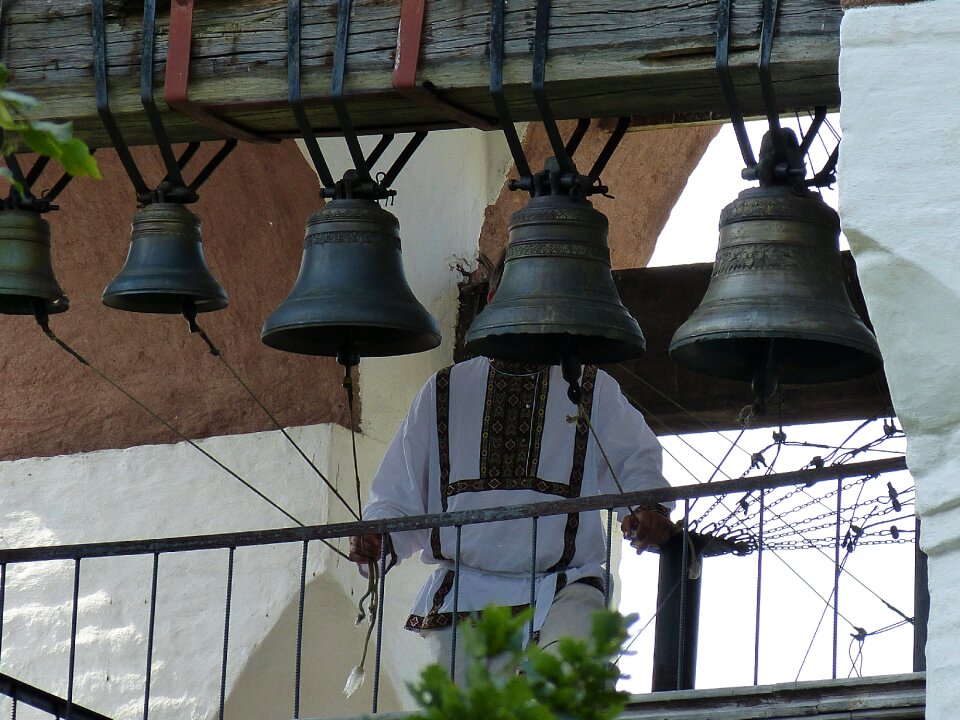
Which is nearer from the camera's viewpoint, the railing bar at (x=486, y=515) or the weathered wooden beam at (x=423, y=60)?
the weathered wooden beam at (x=423, y=60)

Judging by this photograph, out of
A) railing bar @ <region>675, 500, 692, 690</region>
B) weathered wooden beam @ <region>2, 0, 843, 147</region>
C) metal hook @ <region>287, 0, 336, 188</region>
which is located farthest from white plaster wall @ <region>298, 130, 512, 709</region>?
metal hook @ <region>287, 0, 336, 188</region>

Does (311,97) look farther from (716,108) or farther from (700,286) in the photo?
(700,286)

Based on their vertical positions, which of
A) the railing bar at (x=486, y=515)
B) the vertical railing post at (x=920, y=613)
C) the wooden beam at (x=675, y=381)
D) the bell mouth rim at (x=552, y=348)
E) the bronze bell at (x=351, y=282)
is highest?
the wooden beam at (x=675, y=381)

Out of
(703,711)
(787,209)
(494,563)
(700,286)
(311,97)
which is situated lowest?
(703,711)

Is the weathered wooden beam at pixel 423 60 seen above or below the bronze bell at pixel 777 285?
above

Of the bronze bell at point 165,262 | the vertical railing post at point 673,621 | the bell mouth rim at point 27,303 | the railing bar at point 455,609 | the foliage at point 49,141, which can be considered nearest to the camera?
the foliage at point 49,141

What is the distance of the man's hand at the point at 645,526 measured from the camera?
4.26 meters

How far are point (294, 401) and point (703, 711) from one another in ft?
7.90

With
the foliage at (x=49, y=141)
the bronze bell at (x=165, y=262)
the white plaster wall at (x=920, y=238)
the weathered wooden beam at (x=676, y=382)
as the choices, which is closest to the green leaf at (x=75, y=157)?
the foliage at (x=49, y=141)

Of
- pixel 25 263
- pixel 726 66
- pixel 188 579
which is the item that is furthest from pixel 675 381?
pixel 726 66

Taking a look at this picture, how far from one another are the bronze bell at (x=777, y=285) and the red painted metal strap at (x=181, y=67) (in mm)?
1007

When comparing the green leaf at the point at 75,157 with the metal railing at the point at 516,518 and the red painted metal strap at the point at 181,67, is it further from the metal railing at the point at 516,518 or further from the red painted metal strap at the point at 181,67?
the metal railing at the point at 516,518

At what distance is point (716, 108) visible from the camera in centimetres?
340

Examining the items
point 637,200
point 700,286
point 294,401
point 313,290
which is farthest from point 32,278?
point 637,200
